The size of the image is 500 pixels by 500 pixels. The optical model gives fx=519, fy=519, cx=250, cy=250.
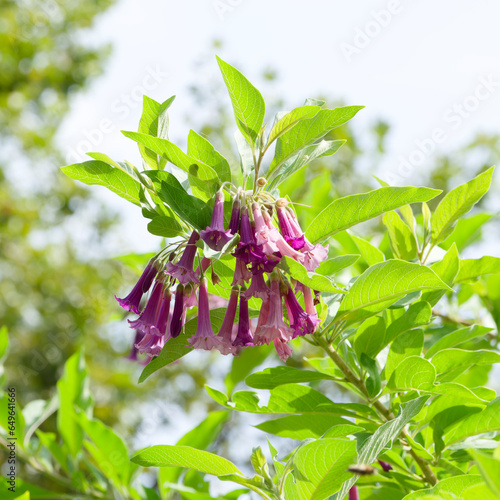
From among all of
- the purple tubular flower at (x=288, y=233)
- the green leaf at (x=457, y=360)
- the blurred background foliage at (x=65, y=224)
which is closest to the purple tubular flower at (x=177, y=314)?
the purple tubular flower at (x=288, y=233)

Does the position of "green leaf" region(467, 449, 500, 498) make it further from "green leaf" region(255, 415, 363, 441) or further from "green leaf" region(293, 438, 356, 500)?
"green leaf" region(255, 415, 363, 441)

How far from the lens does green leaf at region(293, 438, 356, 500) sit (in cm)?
104

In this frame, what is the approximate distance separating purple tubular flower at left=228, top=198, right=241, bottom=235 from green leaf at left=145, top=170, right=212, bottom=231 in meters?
0.07

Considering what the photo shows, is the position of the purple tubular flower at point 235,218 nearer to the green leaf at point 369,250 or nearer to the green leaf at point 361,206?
the green leaf at point 361,206

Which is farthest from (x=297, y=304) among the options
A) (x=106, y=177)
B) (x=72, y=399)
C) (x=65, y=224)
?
(x=65, y=224)

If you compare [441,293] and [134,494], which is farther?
[134,494]

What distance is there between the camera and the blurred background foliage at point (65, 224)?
763 cm

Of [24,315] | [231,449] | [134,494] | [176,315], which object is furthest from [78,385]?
[24,315]

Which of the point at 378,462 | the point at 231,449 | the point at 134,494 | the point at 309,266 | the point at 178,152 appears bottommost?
the point at 231,449

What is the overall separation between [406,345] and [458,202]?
0.45m

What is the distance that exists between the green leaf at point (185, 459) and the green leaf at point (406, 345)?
0.54m

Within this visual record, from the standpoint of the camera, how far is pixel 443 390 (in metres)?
1.32

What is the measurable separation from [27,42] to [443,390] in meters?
18.2

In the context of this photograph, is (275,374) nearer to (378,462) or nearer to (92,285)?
(378,462)
